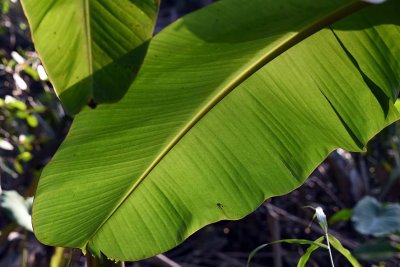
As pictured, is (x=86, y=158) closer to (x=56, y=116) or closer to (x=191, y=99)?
(x=191, y=99)

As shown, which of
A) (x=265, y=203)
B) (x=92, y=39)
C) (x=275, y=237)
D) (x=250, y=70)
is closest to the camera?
(x=92, y=39)

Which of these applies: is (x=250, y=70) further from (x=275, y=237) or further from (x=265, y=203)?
(x=265, y=203)

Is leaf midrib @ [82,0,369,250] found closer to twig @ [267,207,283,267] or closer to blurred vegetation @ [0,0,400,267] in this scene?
blurred vegetation @ [0,0,400,267]

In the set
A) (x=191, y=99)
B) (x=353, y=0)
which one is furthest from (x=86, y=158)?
(x=353, y=0)

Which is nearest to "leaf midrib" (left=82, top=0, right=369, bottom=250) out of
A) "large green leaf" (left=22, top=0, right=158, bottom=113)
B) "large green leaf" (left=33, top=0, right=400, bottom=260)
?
"large green leaf" (left=33, top=0, right=400, bottom=260)

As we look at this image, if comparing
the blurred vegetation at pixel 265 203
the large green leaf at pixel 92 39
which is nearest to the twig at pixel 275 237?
the blurred vegetation at pixel 265 203

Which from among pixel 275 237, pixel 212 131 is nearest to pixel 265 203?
pixel 275 237
